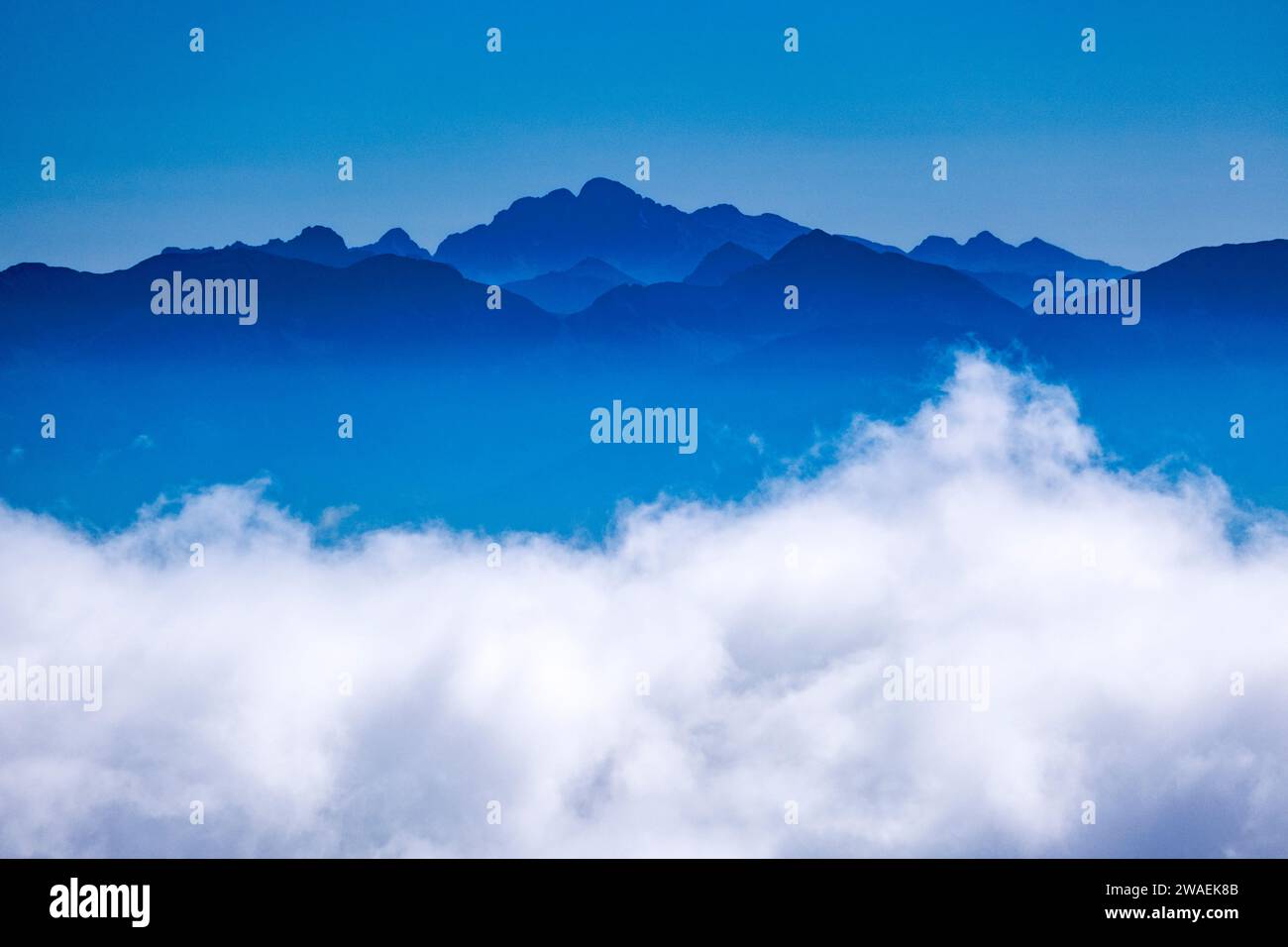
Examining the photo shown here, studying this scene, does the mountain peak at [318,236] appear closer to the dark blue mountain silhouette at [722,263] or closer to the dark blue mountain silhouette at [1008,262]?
the dark blue mountain silhouette at [722,263]

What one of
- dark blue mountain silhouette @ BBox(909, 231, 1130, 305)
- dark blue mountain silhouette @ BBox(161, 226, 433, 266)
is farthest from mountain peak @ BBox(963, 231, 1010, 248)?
dark blue mountain silhouette @ BBox(161, 226, 433, 266)

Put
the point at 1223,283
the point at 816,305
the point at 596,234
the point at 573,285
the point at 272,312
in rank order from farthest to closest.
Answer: the point at 573,285
the point at 596,234
the point at 816,305
the point at 1223,283
the point at 272,312

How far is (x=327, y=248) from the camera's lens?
8039mm

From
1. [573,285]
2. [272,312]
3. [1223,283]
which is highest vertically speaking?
[573,285]

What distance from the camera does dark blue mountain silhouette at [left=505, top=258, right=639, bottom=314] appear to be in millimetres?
8562

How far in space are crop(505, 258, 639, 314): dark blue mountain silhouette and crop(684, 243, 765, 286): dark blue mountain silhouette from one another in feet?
2.05

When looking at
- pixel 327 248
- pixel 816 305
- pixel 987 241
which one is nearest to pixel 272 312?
pixel 327 248

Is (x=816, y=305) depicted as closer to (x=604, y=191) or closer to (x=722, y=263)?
(x=722, y=263)

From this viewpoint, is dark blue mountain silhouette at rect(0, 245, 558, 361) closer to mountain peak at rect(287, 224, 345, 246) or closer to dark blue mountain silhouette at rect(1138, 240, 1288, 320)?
mountain peak at rect(287, 224, 345, 246)

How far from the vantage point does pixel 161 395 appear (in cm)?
798

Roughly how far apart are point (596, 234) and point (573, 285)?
1.80 ft

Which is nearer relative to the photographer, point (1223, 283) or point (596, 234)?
point (1223, 283)

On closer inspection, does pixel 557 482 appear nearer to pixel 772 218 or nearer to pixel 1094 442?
pixel 772 218
